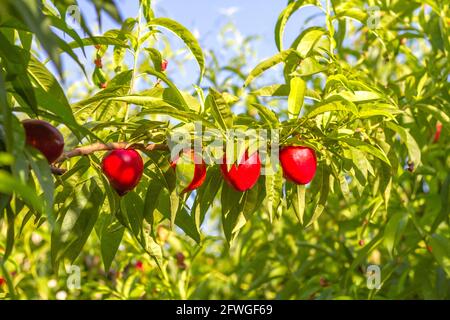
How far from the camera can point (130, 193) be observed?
39.5 inches

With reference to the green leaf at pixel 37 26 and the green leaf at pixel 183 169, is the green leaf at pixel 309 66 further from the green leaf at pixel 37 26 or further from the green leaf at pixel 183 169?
the green leaf at pixel 37 26

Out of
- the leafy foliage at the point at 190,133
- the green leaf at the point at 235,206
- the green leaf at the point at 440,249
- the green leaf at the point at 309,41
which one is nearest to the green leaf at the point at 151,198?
the leafy foliage at the point at 190,133

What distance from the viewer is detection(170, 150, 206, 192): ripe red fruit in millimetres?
932

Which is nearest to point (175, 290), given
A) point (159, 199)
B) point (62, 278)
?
point (62, 278)

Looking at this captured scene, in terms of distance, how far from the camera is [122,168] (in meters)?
0.85

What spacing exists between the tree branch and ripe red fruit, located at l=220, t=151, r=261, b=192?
91mm

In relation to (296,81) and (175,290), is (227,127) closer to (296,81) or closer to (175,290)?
(296,81)

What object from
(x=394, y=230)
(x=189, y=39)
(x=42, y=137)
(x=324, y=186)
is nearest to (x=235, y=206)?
(x=324, y=186)

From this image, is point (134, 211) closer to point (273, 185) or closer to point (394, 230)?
point (273, 185)

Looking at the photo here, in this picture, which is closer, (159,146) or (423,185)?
(159,146)

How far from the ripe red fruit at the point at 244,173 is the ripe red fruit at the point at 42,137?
240 millimetres

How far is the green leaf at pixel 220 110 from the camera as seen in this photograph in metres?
0.87

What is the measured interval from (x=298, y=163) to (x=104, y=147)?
257 millimetres

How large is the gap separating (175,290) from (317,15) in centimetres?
78
